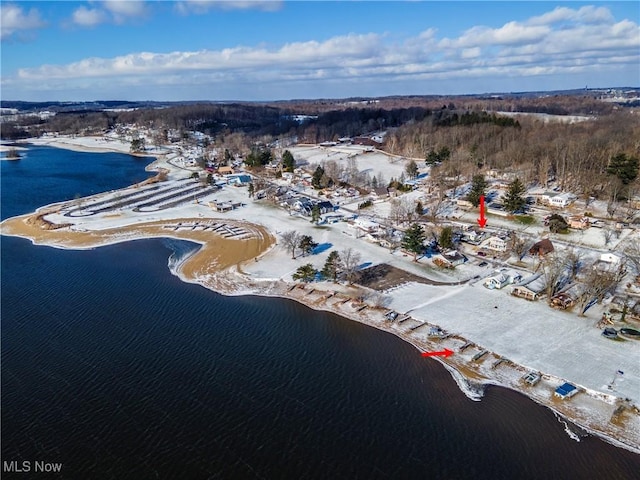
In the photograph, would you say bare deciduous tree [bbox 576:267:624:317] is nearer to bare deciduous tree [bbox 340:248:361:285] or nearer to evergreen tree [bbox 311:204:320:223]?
bare deciduous tree [bbox 340:248:361:285]

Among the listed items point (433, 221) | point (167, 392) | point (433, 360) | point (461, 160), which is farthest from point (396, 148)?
point (167, 392)

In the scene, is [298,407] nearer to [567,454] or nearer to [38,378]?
[567,454]

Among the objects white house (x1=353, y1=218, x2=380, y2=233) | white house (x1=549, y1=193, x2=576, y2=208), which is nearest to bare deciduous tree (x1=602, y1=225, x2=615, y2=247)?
white house (x1=549, y1=193, x2=576, y2=208)

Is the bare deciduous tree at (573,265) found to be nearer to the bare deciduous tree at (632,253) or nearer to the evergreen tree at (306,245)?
the bare deciduous tree at (632,253)

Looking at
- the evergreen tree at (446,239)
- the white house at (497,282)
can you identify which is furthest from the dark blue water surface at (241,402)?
the evergreen tree at (446,239)

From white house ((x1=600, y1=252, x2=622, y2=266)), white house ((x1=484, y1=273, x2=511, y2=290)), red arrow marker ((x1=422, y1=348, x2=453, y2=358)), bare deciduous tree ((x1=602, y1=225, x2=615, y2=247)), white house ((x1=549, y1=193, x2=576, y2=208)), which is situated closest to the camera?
red arrow marker ((x1=422, y1=348, x2=453, y2=358))

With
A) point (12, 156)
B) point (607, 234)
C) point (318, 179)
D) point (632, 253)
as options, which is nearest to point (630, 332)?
point (632, 253)
